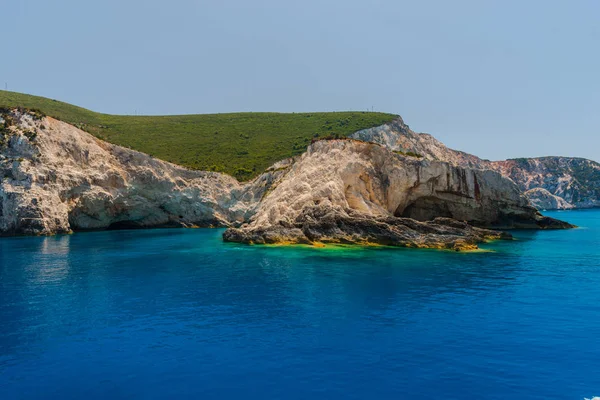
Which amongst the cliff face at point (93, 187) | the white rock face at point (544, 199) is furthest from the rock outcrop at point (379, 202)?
the white rock face at point (544, 199)

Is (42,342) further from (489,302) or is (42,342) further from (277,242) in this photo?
(277,242)

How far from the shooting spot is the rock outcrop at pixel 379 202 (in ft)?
175

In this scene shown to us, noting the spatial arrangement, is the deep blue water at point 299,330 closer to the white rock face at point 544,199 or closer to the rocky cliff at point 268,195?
the rocky cliff at point 268,195

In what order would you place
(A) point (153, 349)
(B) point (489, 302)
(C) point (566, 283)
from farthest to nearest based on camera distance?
(C) point (566, 283) < (B) point (489, 302) < (A) point (153, 349)

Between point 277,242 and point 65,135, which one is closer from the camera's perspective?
point 277,242

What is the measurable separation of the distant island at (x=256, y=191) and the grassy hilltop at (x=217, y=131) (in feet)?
3.21

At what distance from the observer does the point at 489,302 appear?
25.3m

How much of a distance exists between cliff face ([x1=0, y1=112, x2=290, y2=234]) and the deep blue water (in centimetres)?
2735

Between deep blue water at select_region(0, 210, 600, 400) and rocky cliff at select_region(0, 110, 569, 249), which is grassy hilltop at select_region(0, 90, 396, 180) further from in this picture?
deep blue water at select_region(0, 210, 600, 400)

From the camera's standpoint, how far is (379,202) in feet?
209

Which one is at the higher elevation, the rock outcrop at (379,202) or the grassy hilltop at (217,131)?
the grassy hilltop at (217,131)

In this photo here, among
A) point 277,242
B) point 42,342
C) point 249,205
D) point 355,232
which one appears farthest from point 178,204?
point 42,342

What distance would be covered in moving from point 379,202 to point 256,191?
3071 cm

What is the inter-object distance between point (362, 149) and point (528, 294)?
40.6 meters
